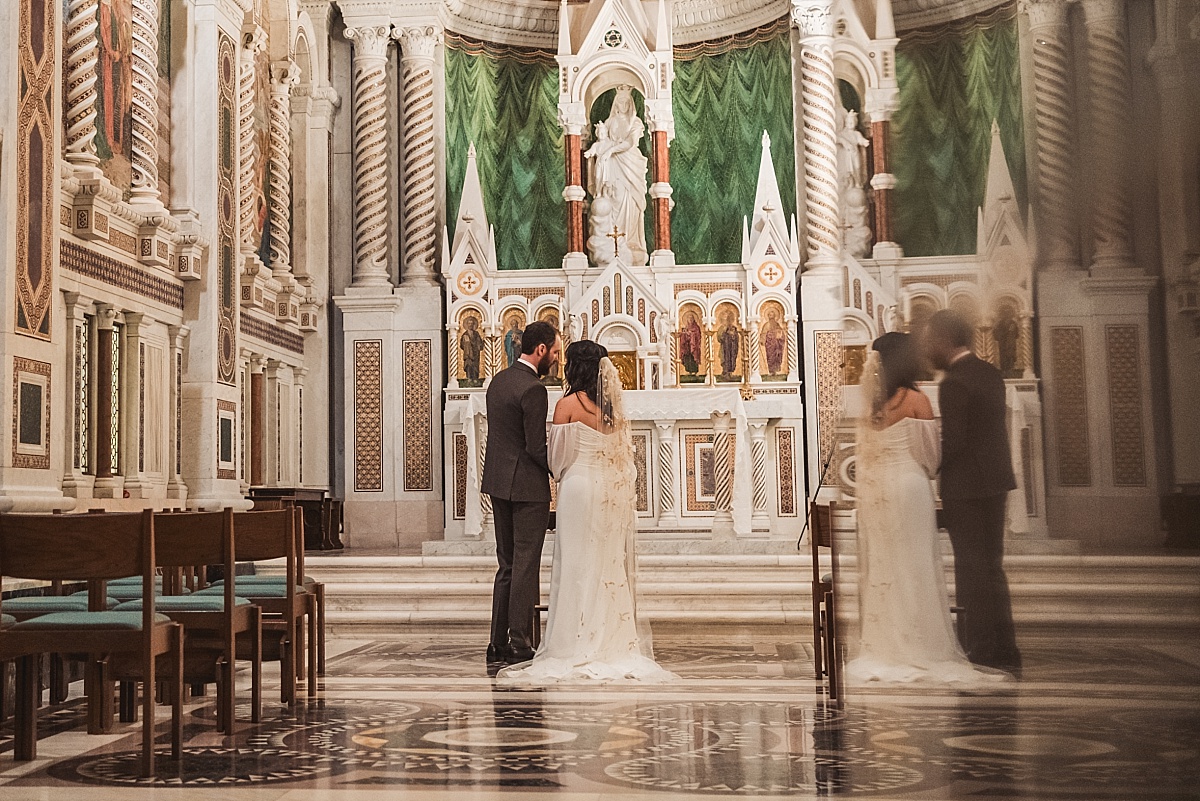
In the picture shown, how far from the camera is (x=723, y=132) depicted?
14281 mm

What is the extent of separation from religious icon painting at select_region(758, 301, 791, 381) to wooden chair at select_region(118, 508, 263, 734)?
8.03 m

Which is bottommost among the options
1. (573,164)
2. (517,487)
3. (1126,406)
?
(517,487)

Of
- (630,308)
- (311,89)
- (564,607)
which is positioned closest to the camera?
(564,607)

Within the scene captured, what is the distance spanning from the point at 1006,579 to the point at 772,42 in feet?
46.3

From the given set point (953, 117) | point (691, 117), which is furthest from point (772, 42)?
point (953, 117)

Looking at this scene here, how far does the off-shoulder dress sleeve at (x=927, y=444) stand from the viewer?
0.65m

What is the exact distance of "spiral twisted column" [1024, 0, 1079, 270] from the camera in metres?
0.54

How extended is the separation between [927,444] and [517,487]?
5.47 m

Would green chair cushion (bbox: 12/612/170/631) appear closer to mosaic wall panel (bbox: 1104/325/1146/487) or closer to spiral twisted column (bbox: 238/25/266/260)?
mosaic wall panel (bbox: 1104/325/1146/487)

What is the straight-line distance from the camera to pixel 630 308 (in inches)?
469

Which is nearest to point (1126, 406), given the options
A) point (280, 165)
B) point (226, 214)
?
point (226, 214)

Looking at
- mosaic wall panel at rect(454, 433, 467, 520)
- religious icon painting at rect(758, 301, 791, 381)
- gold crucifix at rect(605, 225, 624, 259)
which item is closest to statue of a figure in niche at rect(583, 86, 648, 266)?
gold crucifix at rect(605, 225, 624, 259)

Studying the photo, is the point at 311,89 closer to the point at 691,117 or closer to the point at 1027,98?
the point at 691,117

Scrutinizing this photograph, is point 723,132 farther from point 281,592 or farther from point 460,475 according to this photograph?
point 281,592
